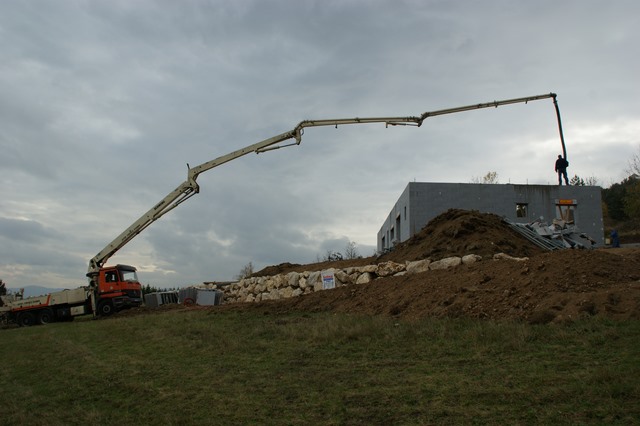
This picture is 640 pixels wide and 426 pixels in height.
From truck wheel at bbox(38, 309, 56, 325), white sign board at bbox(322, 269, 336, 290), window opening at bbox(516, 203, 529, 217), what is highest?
window opening at bbox(516, 203, 529, 217)

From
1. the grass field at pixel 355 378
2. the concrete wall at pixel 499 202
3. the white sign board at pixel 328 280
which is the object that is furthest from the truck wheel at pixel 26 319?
the concrete wall at pixel 499 202

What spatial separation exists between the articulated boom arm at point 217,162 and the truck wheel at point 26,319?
3.87 meters

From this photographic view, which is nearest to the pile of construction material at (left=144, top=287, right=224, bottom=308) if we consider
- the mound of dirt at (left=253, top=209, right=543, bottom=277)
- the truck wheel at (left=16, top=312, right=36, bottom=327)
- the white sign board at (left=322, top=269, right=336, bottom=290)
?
the truck wheel at (left=16, top=312, right=36, bottom=327)

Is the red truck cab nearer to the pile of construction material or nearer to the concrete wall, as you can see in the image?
the pile of construction material

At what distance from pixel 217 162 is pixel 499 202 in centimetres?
1568

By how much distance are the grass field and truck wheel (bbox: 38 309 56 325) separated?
15.9m

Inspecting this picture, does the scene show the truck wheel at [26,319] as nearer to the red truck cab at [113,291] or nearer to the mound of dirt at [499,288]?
the red truck cab at [113,291]

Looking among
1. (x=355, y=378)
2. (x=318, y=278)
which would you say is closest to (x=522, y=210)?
(x=318, y=278)

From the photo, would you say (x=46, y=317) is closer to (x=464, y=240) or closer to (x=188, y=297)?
(x=188, y=297)

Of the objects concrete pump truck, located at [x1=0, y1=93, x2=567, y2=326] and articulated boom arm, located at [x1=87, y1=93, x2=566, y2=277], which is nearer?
articulated boom arm, located at [x1=87, y1=93, x2=566, y2=277]

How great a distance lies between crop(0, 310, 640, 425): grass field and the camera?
6.16m

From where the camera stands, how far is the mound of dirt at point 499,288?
9.80 metres

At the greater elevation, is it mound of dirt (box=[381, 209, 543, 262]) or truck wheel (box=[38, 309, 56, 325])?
mound of dirt (box=[381, 209, 543, 262])

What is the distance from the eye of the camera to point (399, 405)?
654cm
